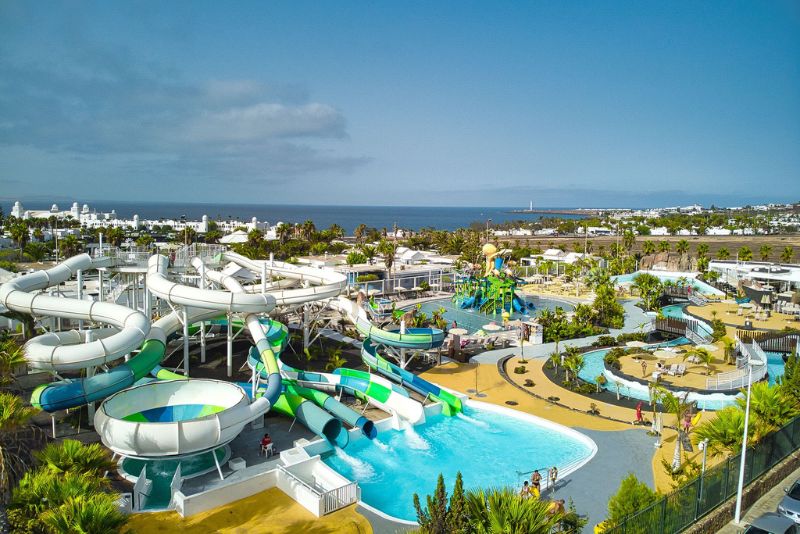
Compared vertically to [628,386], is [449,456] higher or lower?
lower

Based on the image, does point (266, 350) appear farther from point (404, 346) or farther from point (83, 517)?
point (83, 517)

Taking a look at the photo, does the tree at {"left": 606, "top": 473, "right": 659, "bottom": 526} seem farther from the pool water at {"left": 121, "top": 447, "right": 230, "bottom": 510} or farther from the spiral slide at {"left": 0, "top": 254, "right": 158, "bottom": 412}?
the spiral slide at {"left": 0, "top": 254, "right": 158, "bottom": 412}

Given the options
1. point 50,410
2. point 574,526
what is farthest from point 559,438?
point 50,410

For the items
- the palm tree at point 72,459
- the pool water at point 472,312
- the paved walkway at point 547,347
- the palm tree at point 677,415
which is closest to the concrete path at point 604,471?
the palm tree at point 677,415

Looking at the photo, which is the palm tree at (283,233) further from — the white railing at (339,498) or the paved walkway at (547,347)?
the white railing at (339,498)

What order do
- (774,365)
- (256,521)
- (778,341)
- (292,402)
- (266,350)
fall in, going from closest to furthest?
(256,521), (292,402), (266,350), (778,341), (774,365)

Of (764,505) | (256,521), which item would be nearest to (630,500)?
(764,505)

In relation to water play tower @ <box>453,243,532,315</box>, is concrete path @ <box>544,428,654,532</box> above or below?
below

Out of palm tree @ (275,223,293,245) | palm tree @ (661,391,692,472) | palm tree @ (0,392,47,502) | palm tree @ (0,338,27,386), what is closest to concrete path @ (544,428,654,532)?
palm tree @ (661,391,692,472)
